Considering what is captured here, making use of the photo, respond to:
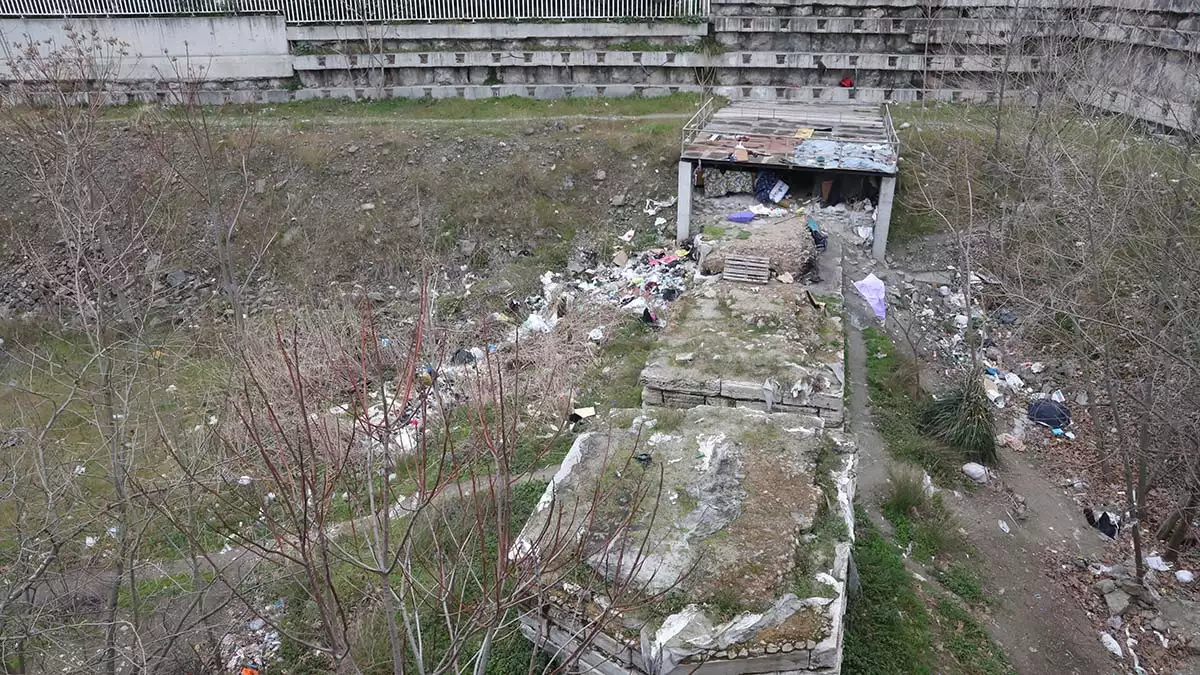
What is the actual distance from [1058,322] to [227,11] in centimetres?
1827

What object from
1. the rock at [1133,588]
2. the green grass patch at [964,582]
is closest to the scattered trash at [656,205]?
the green grass patch at [964,582]

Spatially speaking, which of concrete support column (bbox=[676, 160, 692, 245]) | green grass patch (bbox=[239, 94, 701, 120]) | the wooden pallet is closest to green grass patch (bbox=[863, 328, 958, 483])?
the wooden pallet

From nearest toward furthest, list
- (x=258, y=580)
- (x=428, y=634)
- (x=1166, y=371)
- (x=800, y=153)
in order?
(x=428, y=634)
(x=258, y=580)
(x=1166, y=371)
(x=800, y=153)

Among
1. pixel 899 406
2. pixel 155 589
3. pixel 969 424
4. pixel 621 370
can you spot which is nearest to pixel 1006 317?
pixel 899 406

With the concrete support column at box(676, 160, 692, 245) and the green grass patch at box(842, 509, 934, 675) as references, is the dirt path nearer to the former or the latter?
the green grass patch at box(842, 509, 934, 675)

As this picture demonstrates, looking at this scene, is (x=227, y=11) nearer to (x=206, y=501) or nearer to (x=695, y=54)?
(x=695, y=54)

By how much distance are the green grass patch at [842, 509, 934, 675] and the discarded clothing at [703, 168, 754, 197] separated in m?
7.77

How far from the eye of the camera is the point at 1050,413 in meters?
9.43

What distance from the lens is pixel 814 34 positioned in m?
17.5

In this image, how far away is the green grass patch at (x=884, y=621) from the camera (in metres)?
5.88

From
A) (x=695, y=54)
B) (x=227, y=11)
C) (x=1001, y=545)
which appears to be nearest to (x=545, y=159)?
(x=695, y=54)

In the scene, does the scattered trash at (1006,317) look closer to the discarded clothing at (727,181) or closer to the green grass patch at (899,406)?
the green grass patch at (899,406)

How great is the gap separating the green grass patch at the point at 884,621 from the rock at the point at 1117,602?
1772mm

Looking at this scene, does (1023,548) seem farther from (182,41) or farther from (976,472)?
(182,41)
